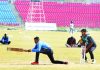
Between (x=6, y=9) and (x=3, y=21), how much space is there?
2.95 meters

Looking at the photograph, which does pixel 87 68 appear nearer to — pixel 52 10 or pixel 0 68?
pixel 0 68

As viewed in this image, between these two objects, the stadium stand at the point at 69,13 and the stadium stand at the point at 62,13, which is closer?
the stadium stand at the point at 62,13

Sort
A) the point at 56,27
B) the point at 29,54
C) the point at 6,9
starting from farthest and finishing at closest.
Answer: the point at 6,9 → the point at 56,27 → the point at 29,54

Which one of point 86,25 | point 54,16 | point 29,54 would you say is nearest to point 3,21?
point 54,16

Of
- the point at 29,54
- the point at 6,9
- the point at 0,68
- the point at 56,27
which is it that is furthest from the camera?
the point at 6,9

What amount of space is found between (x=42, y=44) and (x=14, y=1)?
51.3 meters

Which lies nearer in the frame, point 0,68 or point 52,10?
point 0,68

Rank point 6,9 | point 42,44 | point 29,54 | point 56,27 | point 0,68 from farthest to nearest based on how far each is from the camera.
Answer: point 6,9 → point 56,27 → point 29,54 → point 42,44 → point 0,68

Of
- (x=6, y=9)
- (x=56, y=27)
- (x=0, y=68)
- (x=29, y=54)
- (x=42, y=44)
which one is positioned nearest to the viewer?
(x=0, y=68)

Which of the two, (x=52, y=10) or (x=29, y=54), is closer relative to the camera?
(x=29, y=54)

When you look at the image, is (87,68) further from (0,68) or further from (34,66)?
(0,68)

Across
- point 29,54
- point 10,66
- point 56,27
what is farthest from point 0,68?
point 56,27

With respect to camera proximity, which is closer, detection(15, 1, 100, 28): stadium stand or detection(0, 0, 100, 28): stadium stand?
detection(0, 0, 100, 28): stadium stand

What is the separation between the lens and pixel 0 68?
16.6m
